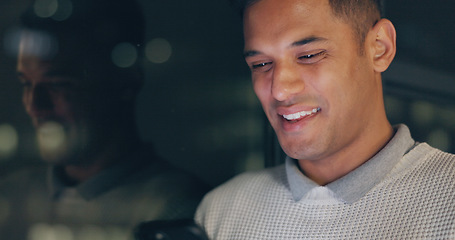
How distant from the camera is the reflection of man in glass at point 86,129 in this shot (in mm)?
1007

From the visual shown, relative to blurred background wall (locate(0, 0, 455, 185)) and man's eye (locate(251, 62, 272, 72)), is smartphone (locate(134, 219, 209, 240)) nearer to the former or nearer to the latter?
blurred background wall (locate(0, 0, 455, 185))

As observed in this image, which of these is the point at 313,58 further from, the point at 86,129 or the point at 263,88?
the point at 86,129

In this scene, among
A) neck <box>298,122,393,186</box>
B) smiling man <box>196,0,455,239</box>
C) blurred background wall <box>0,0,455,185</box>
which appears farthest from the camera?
blurred background wall <box>0,0,455,185</box>

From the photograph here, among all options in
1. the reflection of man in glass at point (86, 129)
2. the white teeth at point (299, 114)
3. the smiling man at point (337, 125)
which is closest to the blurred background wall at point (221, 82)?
the reflection of man in glass at point (86, 129)

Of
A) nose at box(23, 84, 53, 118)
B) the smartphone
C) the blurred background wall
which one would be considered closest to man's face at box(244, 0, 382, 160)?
the blurred background wall

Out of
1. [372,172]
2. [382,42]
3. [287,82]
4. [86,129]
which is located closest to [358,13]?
[382,42]

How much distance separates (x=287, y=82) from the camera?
1.01 metres

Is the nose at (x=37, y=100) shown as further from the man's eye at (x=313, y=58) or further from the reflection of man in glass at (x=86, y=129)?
the man's eye at (x=313, y=58)

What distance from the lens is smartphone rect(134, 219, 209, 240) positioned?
1131 mm

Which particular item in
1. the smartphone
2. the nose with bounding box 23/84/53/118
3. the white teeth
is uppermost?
the nose with bounding box 23/84/53/118

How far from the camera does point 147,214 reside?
46.0 inches

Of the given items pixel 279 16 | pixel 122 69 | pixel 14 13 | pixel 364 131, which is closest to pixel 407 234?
pixel 364 131

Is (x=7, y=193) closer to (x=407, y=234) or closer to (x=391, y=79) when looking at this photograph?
(x=407, y=234)

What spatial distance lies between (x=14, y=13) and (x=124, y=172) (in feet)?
1.46
